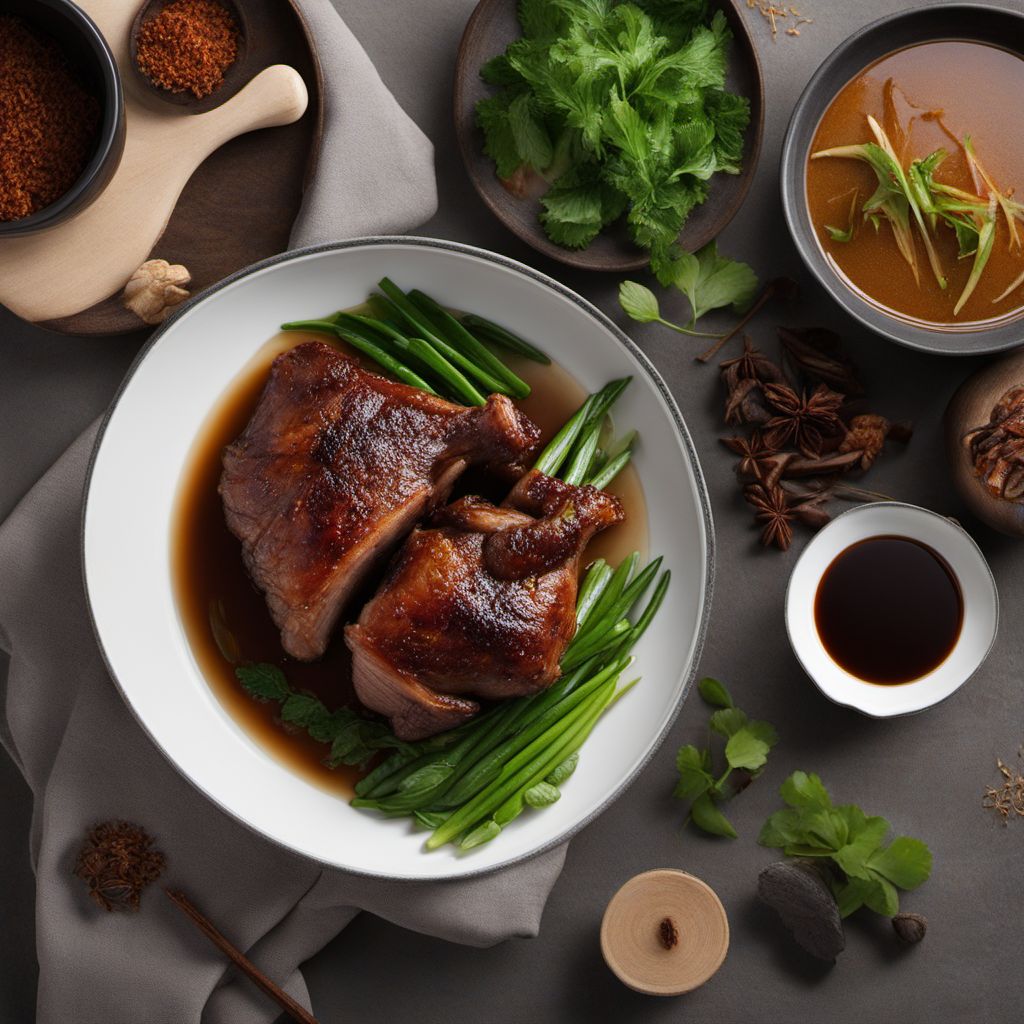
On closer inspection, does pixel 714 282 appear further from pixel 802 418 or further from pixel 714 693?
pixel 714 693

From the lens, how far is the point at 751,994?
275 cm

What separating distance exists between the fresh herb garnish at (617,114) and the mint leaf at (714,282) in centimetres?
14

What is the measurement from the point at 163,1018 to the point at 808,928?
1.82 meters

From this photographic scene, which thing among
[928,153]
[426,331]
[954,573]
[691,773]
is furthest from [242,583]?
[928,153]

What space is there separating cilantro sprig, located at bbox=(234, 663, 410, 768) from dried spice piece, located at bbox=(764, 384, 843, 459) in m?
1.42

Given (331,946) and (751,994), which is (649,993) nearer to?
(751,994)

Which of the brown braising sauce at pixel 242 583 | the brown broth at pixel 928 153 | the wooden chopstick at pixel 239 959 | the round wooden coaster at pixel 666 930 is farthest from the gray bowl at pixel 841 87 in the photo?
the wooden chopstick at pixel 239 959

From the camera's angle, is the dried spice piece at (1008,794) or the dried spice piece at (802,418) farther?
the dried spice piece at (1008,794)

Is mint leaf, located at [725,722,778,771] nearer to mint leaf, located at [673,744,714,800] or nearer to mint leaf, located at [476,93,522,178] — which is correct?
mint leaf, located at [673,744,714,800]

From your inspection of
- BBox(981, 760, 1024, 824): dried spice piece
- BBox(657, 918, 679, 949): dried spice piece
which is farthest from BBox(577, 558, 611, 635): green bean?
BBox(981, 760, 1024, 824): dried spice piece

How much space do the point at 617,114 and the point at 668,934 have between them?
219cm

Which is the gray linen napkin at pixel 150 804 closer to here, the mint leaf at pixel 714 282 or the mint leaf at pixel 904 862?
the mint leaf at pixel 714 282

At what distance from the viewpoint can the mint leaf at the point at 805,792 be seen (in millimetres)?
2645

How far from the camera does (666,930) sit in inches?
100.0
